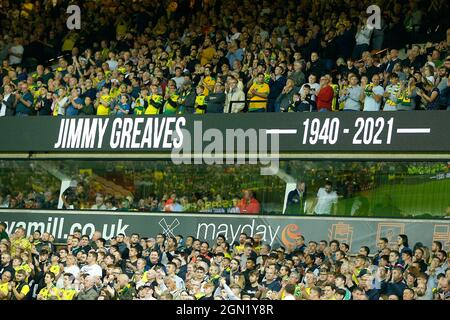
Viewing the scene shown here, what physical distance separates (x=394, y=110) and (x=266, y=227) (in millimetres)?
3011

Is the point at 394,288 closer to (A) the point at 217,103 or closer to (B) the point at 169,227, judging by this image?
(B) the point at 169,227

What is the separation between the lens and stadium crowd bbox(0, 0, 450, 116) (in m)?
19.3

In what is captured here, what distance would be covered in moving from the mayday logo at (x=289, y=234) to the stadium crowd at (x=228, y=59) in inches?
81.4

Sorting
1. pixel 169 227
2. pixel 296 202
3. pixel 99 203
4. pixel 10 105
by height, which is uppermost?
pixel 10 105

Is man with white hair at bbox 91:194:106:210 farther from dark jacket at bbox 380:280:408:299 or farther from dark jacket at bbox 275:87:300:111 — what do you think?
dark jacket at bbox 380:280:408:299

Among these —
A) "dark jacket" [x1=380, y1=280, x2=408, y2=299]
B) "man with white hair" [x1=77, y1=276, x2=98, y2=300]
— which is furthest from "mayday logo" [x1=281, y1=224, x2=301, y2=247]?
"man with white hair" [x1=77, y1=276, x2=98, y2=300]

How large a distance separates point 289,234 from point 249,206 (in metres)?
1.02

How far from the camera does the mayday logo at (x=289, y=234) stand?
19233 mm

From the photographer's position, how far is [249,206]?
19984 millimetres

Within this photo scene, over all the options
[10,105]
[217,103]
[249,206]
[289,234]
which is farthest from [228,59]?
[10,105]

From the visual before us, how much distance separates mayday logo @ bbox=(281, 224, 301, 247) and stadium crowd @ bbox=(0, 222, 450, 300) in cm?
26
